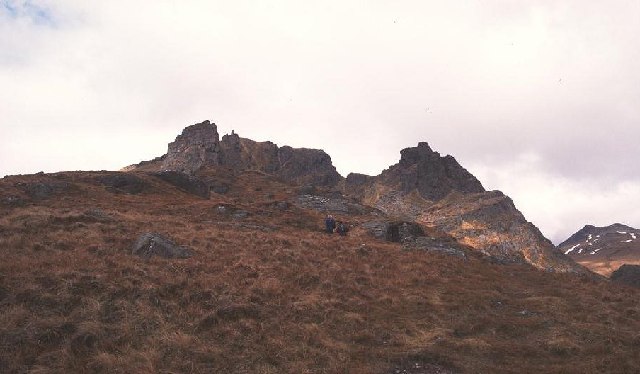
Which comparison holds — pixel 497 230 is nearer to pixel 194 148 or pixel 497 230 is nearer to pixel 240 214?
A: pixel 194 148

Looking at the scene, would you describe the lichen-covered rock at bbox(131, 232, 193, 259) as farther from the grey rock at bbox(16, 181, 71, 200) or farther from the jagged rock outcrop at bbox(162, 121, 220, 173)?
the jagged rock outcrop at bbox(162, 121, 220, 173)

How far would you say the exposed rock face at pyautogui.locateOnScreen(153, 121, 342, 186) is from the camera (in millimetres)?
122562

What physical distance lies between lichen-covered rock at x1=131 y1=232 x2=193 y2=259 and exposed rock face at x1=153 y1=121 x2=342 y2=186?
292 feet

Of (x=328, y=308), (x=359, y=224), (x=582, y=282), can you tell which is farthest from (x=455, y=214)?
(x=328, y=308)

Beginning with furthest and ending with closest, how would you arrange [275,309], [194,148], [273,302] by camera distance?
[194,148], [273,302], [275,309]

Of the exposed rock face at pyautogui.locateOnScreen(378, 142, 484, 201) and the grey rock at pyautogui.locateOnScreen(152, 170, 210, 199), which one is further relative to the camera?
the exposed rock face at pyautogui.locateOnScreen(378, 142, 484, 201)

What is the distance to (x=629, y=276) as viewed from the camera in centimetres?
5369

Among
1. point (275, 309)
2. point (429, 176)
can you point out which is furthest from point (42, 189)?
point (429, 176)

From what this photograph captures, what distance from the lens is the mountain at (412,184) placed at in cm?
10762

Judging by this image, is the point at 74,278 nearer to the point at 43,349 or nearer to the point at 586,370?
the point at 43,349

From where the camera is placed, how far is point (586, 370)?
15.3 metres

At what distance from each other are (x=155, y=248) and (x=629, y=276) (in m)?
51.6

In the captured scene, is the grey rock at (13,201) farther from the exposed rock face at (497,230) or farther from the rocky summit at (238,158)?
the exposed rock face at (497,230)

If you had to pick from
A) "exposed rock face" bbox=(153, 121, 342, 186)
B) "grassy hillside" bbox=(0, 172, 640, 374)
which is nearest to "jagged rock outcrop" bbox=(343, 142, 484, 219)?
"exposed rock face" bbox=(153, 121, 342, 186)
